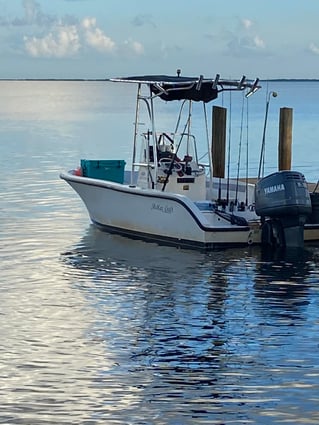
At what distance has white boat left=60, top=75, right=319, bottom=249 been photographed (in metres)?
14.3

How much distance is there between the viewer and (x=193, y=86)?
598 inches

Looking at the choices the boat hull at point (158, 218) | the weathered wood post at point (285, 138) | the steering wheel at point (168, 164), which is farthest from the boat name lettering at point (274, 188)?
the weathered wood post at point (285, 138)

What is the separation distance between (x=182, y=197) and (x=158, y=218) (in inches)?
34.5

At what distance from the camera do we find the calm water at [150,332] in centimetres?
786

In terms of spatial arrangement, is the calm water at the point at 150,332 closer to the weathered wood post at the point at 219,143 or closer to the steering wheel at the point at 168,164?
Answer: the steering wheel at the point at 168,164

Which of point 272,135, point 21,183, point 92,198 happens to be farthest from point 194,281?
point 272,135

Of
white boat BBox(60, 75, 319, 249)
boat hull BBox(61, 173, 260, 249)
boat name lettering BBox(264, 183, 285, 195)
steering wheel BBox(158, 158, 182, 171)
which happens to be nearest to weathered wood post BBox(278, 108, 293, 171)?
white boat BBox(60, 75, 319, 249)

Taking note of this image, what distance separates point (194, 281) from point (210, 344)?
10.4 feet

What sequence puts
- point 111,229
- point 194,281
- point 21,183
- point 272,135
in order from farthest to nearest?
point 272,135, point 21,183, point 111,229, point 194,281

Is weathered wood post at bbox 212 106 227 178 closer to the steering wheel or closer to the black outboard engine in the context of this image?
the steering wheel

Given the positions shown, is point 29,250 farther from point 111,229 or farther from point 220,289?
point 220,289

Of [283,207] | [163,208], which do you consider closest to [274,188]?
[283,207]

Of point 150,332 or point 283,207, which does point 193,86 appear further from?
point 150,332

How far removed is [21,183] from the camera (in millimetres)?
24922
